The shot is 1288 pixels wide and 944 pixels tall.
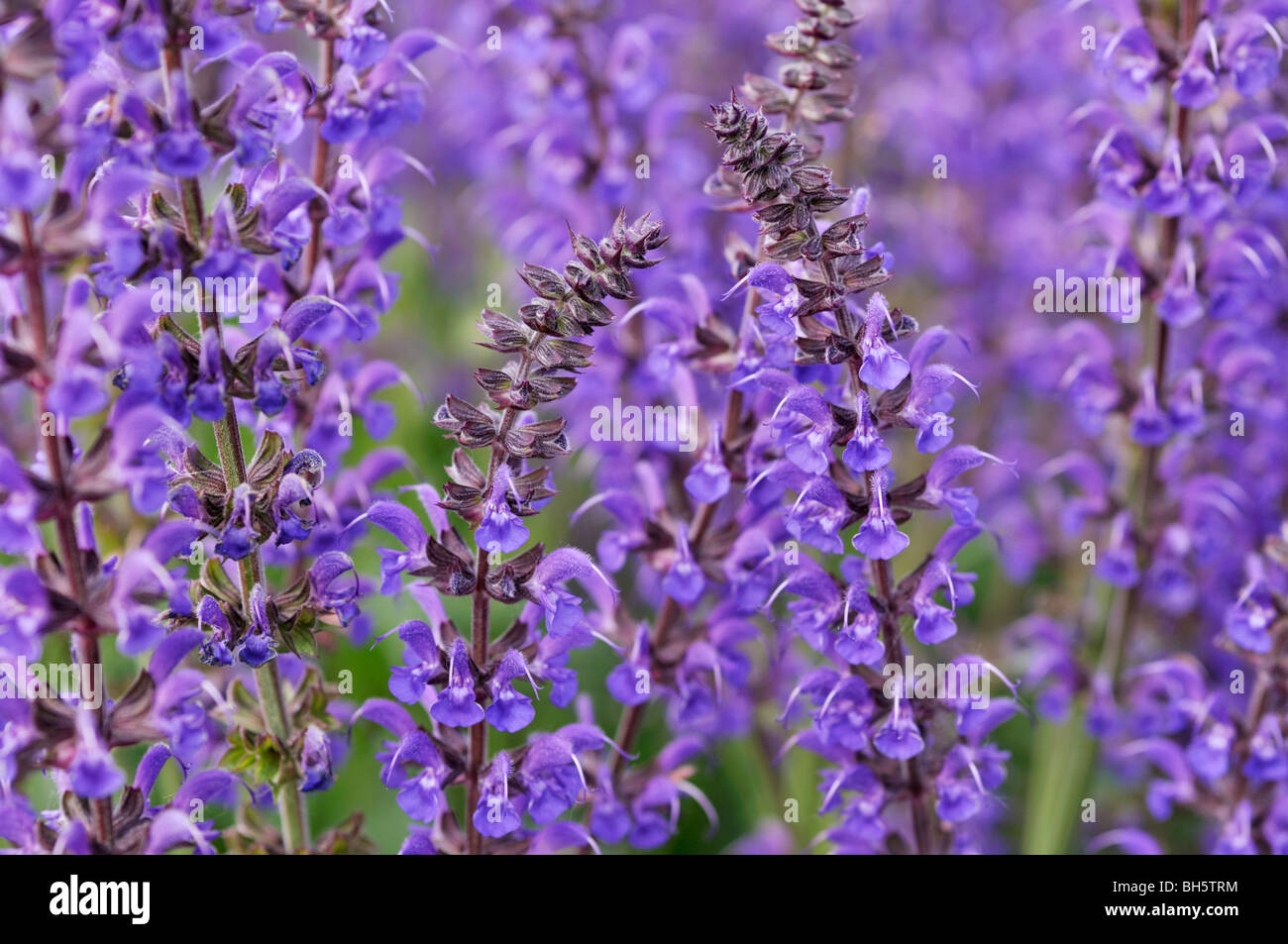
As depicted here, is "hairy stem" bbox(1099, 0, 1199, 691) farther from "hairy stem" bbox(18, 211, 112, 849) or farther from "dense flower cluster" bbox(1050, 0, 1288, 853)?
"hairy stem" bbox(18, 211, 112, 849)

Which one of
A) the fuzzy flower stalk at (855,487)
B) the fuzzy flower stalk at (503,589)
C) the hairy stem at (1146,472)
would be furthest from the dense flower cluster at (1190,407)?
the fuzzy flower stalk at (503,589)

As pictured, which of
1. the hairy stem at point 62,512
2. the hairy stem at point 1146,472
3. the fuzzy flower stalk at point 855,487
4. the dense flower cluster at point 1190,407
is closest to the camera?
the hairy stem at point 62,512

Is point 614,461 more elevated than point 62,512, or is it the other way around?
point 614,461

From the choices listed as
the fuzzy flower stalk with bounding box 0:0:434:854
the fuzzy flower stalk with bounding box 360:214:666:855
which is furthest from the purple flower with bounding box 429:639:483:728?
the fuzzy flower stalk with bounding box 0:0:434:854

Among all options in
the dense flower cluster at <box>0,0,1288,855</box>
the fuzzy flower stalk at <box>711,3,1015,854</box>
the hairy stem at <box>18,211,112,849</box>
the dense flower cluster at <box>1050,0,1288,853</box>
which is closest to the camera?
the hairy stem at <box>18,211,112,849</box>

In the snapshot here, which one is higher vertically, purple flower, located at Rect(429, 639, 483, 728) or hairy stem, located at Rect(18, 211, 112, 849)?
hairy stem, located at Rect(18, 211, 112, 849)

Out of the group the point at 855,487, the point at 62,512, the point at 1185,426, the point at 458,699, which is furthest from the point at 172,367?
the point at 1185,426

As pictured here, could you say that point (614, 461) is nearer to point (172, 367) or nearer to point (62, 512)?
point (172, 367)

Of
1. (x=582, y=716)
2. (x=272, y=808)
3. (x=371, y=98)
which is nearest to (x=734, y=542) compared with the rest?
(x=582, y=716)

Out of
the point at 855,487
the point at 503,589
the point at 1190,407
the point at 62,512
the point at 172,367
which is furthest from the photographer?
the point at 1190,407

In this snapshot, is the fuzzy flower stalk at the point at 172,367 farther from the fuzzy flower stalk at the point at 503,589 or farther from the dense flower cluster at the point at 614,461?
the fuzzy flower stalk at the point at 503,589

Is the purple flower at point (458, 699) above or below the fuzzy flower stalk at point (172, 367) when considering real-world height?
below
